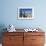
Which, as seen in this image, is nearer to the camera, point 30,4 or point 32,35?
point 32,35

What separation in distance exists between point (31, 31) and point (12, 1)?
1.20 metres

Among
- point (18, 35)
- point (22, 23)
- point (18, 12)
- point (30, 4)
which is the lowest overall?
point (18, 35)

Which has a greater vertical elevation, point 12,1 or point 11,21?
point 12,1

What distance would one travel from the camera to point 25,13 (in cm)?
417

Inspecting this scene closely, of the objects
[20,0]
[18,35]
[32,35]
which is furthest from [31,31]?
[20,0]

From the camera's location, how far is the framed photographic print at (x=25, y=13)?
13.6 ft

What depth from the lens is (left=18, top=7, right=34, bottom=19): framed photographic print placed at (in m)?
4.15

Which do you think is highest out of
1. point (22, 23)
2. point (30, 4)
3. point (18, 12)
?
point (30, 4)

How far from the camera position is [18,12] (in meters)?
4.14

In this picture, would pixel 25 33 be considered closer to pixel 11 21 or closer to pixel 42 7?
pixel 11 21

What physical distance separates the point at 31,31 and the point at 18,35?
42cm

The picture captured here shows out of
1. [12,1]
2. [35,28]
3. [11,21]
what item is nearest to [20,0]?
[12,1]

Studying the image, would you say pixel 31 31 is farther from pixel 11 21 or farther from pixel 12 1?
pixel 12 1

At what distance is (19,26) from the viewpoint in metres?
4.22
